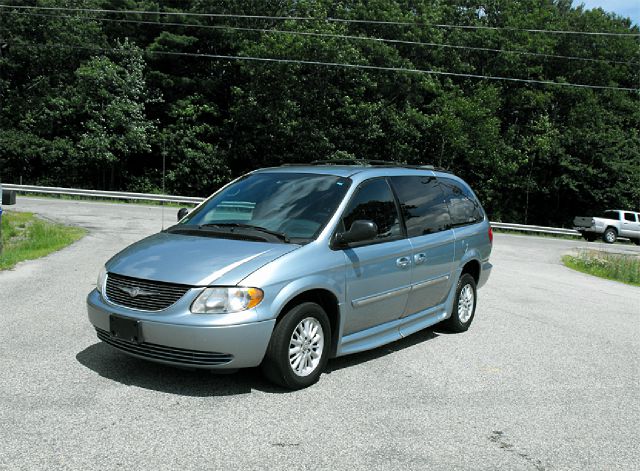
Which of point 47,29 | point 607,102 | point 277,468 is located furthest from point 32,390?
point 607,102

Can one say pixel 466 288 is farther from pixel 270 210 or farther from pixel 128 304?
pixel 128 304

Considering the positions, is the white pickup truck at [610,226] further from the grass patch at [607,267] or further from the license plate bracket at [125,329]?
the license plate bracket at [125,329]

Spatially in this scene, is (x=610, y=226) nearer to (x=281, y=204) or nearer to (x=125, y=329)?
(x=281, y=204)

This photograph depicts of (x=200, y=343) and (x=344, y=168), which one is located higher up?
(x=344, y=168)

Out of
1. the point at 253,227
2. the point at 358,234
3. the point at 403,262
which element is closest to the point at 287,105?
the point at 403,262

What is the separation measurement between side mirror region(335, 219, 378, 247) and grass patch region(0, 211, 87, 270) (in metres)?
7.29

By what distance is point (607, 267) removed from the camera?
18281mm

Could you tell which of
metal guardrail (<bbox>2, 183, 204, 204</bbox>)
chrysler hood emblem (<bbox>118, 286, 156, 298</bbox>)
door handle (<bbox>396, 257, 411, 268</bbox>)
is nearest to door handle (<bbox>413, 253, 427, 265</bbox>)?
door handle (<bbox>396, 257, 411, 268</bbox>)

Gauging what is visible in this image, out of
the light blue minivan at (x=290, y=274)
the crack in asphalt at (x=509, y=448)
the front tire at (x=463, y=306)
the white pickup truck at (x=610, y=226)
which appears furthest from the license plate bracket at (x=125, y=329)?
the white pickup truck at (x=610, y=226)

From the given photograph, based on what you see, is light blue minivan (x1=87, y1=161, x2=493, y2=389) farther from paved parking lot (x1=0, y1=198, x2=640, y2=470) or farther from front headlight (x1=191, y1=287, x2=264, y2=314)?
paved parking lot (x1=0, y1=198, x2=640, y2=470)

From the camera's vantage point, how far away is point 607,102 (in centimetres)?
4662

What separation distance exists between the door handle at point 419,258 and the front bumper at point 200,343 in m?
2.06

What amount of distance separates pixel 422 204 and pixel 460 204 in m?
1.10

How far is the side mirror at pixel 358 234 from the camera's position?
18.0ft
